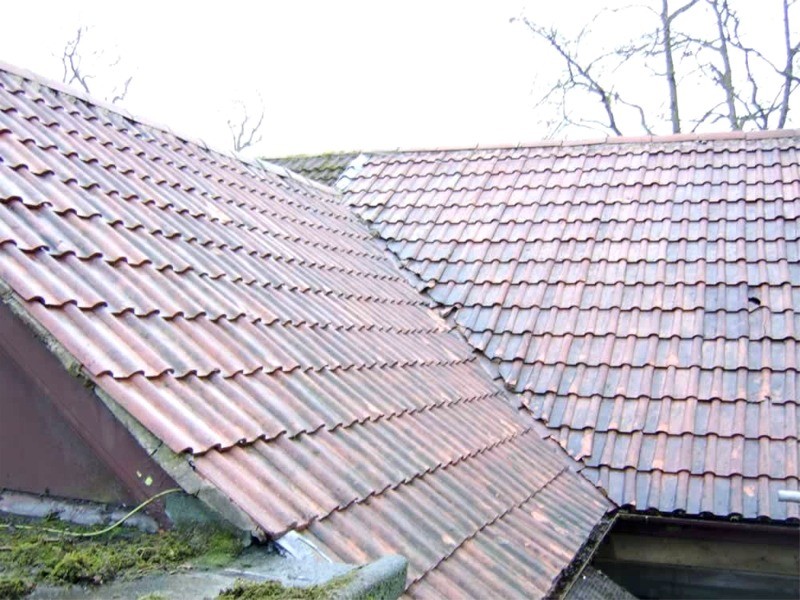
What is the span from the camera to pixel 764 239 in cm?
662

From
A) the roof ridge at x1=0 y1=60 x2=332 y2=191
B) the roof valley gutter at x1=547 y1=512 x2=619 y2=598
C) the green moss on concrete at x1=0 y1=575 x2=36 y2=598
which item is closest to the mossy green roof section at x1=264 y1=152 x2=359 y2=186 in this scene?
the roof ridge at x1=0 y1=60 x2=332 y2=191

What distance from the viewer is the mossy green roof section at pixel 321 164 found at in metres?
9.32

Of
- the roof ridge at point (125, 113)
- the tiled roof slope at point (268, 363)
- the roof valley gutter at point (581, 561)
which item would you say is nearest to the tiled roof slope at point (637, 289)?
the roof valley gutter at point (581, 561)

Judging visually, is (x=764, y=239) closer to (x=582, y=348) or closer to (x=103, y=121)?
(x=582, y=348)

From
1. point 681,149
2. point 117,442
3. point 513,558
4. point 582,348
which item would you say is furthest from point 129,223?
point 681,149

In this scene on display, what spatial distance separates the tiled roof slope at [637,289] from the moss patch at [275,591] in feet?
11.1

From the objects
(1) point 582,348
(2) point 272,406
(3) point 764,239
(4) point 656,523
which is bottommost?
(4) point 656,523

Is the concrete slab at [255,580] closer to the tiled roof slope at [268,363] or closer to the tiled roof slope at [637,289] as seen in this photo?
the tiled roof slope at [268,363]

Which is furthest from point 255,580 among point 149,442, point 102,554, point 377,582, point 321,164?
point 321,164

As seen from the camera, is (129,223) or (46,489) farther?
(129,223)

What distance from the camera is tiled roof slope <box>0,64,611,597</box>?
2.83 meters

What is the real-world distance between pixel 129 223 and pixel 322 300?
143cm

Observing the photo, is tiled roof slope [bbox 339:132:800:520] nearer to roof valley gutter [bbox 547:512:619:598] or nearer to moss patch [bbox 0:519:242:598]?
roof valley gutter [bbox 547:512:619:598]

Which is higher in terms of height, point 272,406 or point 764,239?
point 764,239
